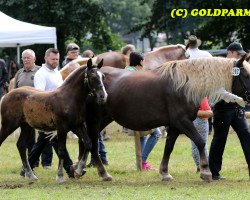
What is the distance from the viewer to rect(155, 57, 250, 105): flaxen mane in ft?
36.5

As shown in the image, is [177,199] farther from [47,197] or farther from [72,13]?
[72,13]

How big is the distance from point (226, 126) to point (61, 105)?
2.38 metres

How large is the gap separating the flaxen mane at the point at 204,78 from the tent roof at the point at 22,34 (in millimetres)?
10385

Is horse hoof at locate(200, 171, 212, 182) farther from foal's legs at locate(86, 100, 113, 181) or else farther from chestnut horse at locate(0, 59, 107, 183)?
chestnut horse at locate(0, 59, 107, 183)

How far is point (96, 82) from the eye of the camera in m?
11.1

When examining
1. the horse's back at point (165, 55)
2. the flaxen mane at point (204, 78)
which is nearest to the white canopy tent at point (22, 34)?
the horse's back at point (165, 55)

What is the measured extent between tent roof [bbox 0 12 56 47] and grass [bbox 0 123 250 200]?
19.4 feet

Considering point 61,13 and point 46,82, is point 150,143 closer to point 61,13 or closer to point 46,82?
point 46,82

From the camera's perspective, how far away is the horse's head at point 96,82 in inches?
435

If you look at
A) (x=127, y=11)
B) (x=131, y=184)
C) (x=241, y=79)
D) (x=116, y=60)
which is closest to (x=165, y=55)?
(x=116, y=60)

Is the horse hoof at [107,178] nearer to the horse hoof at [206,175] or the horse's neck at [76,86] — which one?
the horse's neck at [76,86]

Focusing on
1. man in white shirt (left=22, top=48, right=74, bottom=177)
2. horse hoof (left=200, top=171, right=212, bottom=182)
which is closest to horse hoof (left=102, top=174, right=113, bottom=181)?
man in white shirt (left=22, top=48, right=74, bottom=177)

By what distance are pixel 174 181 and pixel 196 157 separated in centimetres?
132

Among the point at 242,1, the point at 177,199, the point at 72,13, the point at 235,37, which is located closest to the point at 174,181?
the point at 177,199
